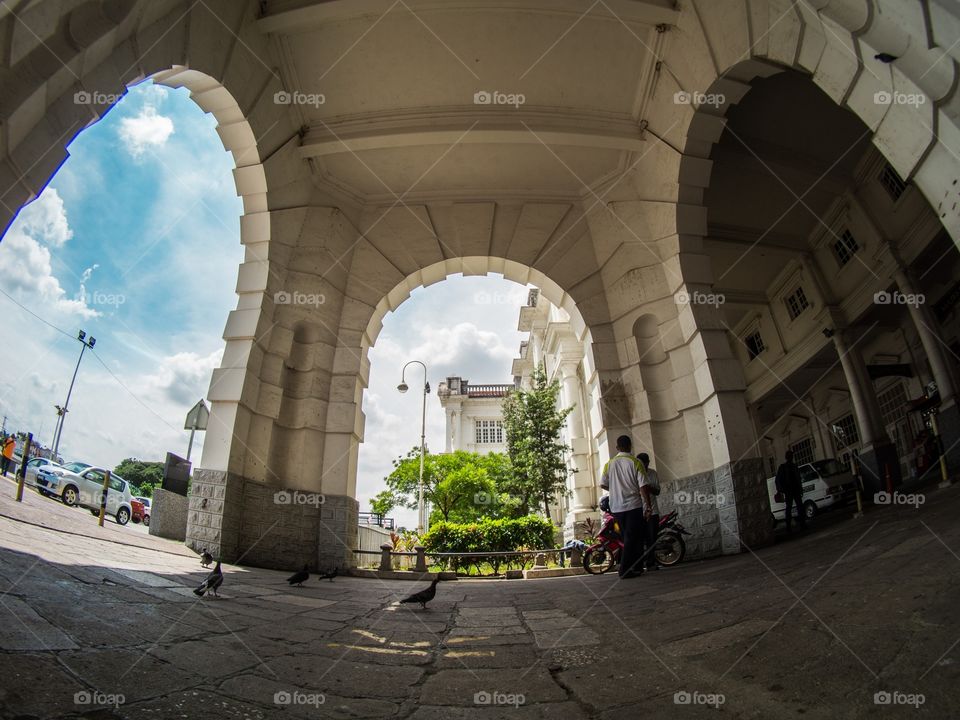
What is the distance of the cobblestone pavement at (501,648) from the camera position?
2.02 meters

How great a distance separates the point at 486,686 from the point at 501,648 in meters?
0.78

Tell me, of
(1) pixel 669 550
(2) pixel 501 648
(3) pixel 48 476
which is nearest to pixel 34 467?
(3) pixel 48 476

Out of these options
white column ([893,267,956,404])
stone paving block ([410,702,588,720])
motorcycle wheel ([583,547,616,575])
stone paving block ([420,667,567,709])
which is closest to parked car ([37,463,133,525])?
motorcycle wheel ([583,547,616,575])

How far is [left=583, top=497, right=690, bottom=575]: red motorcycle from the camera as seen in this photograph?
7902 millimetres

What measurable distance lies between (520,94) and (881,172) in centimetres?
988

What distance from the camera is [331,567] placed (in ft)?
29.6

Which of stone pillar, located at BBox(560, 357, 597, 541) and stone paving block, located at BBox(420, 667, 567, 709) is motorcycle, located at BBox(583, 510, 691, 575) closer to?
stone paving block, located at BBox(420, 667, 567, 709)

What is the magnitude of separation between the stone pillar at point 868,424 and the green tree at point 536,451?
936 centimetres

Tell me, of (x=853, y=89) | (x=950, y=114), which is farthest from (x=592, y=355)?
(x=950, y=114)

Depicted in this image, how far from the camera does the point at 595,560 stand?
855 centimetres

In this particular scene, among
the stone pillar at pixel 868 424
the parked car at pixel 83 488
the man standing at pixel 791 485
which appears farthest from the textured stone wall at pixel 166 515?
the stone pillar at pixel 868 424

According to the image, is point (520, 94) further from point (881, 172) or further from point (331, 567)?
point (881, 172)

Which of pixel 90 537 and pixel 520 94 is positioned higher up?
pixel 520 94

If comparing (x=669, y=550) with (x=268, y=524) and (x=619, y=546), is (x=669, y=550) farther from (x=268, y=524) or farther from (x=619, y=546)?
(x=268, y=524)
